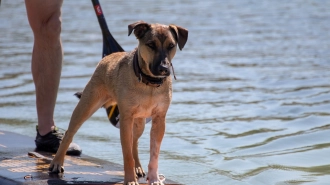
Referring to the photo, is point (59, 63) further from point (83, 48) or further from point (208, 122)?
point (83, 48)

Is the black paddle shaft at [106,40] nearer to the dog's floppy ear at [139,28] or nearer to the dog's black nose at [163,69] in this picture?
the dog's floppy ear at [139,28]

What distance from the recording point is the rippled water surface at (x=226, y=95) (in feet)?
22.7

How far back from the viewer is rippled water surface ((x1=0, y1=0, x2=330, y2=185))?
693 cm

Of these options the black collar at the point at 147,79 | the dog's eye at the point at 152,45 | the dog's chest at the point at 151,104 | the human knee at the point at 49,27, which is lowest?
the dog's chest at the point at 151,104

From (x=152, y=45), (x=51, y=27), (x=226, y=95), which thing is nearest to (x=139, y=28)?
(x=152, y=45)

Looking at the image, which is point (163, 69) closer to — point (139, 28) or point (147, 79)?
point (147, 79)

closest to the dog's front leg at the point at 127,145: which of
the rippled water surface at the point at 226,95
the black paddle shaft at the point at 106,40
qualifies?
the rippled water surface at the point at 226,95

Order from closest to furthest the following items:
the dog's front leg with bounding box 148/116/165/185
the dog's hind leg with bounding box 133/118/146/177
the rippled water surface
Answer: the dog's front leg with bounding box 148/116/165/185, the dog's hind leg with bounding box 133/118/146/177, the rippled water surface

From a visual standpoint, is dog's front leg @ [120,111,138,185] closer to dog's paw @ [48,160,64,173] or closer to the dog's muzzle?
the dog's muzzle

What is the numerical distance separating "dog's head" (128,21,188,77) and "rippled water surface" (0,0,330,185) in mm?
1550

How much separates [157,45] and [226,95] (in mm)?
5173

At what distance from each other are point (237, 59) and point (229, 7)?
8411 mm

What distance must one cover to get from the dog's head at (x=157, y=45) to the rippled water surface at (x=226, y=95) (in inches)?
A: 61.0

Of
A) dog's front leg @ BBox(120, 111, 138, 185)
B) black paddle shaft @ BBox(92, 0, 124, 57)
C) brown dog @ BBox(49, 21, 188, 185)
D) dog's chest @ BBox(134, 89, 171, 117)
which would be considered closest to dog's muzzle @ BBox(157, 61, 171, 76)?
brown dog @ BBox(49, 21, 188, 185)
